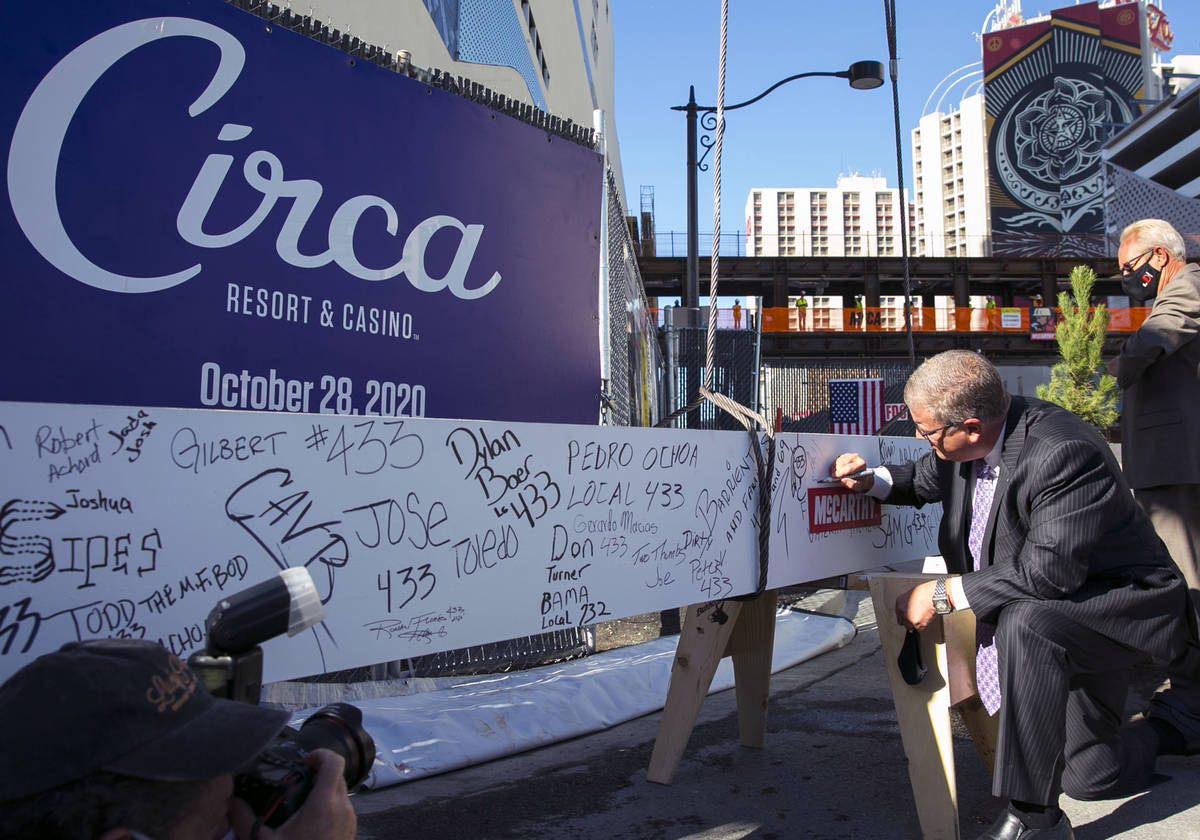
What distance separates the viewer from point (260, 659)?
1.17 metres

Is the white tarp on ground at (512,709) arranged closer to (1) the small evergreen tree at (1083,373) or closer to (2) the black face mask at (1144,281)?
(2) the black face mask at (1144,281)

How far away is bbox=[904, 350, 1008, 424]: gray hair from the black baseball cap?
2.06 metres

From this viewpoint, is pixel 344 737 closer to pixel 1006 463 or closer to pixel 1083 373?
pixel 1006 463

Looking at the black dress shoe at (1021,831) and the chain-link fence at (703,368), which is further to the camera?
the chain-link fence at (703,368)

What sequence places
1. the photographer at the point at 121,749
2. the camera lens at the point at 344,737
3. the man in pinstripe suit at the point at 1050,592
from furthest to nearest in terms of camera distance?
the man in pinstripe suit at the point at 1050,592 → the camera lens at the point at 344,737 → the photographer at the point at 121,749

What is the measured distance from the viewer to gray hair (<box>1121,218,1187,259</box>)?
367 centimetres

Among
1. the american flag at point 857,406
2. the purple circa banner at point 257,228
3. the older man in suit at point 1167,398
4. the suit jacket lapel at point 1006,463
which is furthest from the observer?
the american flag at point 857,406

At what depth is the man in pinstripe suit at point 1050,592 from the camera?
2150mm

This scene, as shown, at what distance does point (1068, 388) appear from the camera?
25016mm

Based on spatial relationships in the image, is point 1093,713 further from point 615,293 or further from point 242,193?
point 615,293

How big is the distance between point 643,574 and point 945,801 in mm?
998

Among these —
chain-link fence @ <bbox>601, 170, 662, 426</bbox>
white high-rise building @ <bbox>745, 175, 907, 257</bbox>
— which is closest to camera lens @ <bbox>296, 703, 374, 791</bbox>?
chain-link fence @ <bbox>601, 170, 662, 426</bbox>

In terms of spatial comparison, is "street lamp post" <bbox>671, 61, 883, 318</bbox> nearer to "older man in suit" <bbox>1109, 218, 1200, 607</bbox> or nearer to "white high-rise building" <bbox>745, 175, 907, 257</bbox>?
"older man in suit" <bbox>1109, 218, 1200, 607</bbox>

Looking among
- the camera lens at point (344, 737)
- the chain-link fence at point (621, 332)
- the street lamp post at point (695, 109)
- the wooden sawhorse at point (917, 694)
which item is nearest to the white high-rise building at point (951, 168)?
the street lamp post at point (695, 109)
